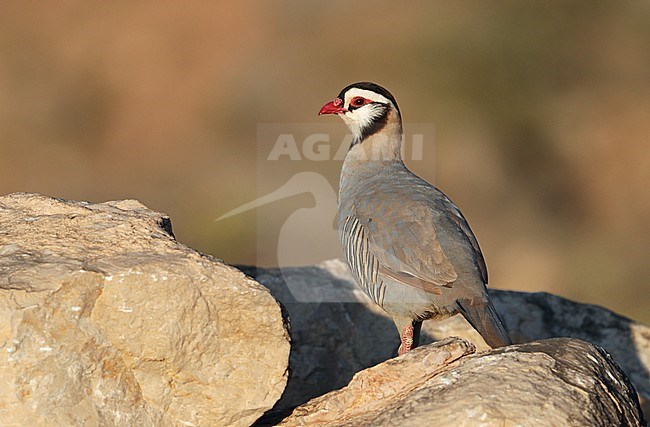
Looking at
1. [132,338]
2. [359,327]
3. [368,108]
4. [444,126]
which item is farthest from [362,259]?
[444,126]

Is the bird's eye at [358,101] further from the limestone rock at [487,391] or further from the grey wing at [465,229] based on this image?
the limestone rock at [487,391]

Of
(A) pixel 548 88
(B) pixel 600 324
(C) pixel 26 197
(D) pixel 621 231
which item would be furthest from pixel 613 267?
(C) pixel 26 197

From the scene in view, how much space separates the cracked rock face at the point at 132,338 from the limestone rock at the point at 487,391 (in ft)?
1.28

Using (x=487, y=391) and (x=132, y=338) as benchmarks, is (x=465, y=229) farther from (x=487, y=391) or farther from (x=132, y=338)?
A: (x=132, y=338)

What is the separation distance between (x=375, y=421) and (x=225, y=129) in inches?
499

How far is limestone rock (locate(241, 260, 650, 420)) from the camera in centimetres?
681

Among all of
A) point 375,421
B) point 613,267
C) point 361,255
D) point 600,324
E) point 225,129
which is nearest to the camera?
point 375,421

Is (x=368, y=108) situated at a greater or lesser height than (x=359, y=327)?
greater

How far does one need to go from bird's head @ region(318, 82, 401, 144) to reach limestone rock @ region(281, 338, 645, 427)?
2.43 m

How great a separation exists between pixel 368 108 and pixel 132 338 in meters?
3.15

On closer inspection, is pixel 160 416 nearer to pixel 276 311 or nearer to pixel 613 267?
pixel 276 311

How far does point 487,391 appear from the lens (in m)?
4.20

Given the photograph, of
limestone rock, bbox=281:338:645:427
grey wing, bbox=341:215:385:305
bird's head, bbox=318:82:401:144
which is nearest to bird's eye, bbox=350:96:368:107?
bird's head, bbox=318:82:401:144

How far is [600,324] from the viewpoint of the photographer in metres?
7.66
